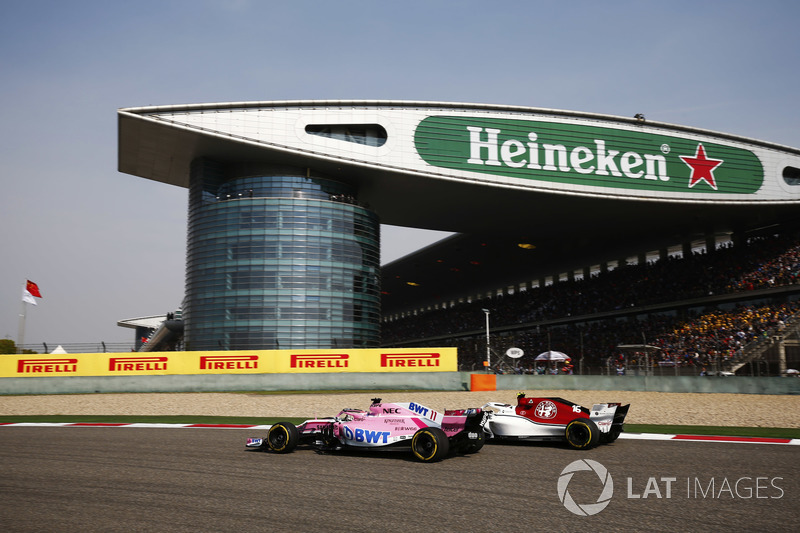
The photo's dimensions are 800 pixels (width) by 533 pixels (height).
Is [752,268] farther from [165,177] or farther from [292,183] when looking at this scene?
[165,177]

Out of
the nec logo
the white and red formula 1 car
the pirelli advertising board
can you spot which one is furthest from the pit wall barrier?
the white and red formula 1 car

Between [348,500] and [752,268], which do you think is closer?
[348,500]

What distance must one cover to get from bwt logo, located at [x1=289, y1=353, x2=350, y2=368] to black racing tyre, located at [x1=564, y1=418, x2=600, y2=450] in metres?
18.4

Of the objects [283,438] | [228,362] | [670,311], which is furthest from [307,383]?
[670,311]

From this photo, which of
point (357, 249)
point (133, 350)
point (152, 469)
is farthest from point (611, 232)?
point (152, 469)

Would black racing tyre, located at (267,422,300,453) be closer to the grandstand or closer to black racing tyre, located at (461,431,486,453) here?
black racing tyre, located at (461,431,486,453)

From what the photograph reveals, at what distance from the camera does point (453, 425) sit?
10594mm

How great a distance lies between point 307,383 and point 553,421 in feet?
57.8

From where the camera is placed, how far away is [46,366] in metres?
27.7

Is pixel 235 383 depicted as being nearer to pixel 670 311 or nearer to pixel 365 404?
pixel 365 404

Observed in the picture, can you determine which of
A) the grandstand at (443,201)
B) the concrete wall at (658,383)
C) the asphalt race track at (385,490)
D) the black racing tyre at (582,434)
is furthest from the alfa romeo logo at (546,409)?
the grandstand at (443,201)

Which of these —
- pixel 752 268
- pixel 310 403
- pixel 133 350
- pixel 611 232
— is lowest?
pixel 310 403

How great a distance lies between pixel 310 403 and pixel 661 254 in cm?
4113

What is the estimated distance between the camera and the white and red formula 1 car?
1157 centimetres
